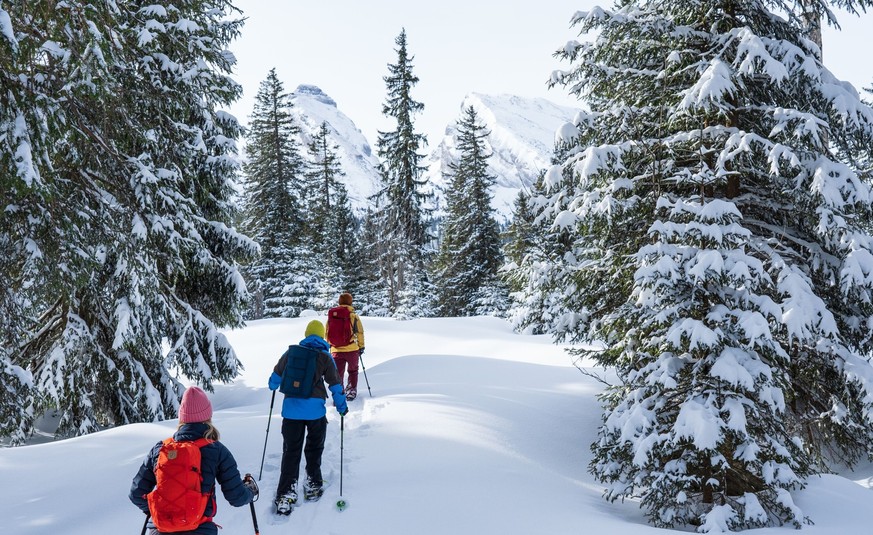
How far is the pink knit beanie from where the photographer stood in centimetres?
389

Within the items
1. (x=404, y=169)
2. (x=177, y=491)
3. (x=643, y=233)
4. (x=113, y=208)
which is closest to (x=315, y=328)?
(x=177, y=491)

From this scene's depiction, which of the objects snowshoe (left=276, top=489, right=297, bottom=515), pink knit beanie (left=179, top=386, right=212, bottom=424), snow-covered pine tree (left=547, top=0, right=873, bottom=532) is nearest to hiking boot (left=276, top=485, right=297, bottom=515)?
snowshoe (left=276, top=489, right=297, bottom=515)

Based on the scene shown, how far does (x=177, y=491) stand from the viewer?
3.75 meters

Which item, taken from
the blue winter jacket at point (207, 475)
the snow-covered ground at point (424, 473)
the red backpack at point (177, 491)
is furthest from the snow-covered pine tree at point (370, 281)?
the red backpack at point (177, 491)

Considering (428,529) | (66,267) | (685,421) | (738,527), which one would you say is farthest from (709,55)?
(66,267)

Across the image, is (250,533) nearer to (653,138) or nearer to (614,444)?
(614,444)

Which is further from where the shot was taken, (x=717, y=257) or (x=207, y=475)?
(x=717, y=257)

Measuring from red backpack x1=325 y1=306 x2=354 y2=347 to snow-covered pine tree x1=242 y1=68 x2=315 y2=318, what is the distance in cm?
2423

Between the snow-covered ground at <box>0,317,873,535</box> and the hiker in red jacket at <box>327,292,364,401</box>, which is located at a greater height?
the hiker in red jacket at <box>327,292,364,401</box>

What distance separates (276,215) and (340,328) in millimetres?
25769

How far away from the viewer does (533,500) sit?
20.3 feet

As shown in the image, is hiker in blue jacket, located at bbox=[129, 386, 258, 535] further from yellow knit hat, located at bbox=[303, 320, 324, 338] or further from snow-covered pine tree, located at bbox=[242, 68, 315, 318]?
snow-covered pine tree, located at bbox=[242, 68, 315, 318]

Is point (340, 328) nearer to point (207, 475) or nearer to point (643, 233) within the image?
point (643, 233)

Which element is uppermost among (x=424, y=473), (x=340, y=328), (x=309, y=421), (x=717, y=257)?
(x=717, y=257)
